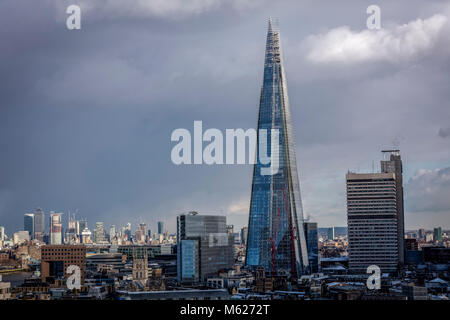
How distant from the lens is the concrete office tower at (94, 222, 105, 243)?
62.4m

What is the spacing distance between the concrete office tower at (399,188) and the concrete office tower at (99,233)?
27320mm

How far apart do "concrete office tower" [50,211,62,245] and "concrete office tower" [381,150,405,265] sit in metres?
21.9

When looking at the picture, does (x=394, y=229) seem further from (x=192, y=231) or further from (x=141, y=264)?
(x=141, y=264)

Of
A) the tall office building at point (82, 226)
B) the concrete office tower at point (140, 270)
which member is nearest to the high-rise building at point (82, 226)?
the tall office building at point (82, 226)

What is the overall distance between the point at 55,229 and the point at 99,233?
531 inches

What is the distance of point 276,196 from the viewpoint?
1620 inches

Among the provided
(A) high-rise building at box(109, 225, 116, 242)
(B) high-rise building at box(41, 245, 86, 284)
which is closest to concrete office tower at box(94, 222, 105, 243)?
(A) high-rise building at box(109, 225, 116, 242)

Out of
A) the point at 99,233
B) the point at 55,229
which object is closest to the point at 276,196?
the point at 55,229

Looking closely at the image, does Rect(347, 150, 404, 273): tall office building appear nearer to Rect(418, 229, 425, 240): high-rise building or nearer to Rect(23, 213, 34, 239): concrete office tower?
Rect(418, 229, 425, 240): high-rise building

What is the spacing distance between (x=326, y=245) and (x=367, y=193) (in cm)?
1444

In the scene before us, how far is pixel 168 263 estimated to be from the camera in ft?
148

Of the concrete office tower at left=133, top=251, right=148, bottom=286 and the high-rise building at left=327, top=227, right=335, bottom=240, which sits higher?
the high-rise building at left=327, top=227, right=335, bottom=240

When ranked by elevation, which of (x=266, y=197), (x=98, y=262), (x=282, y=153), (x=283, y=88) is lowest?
(x=98, y=262)
